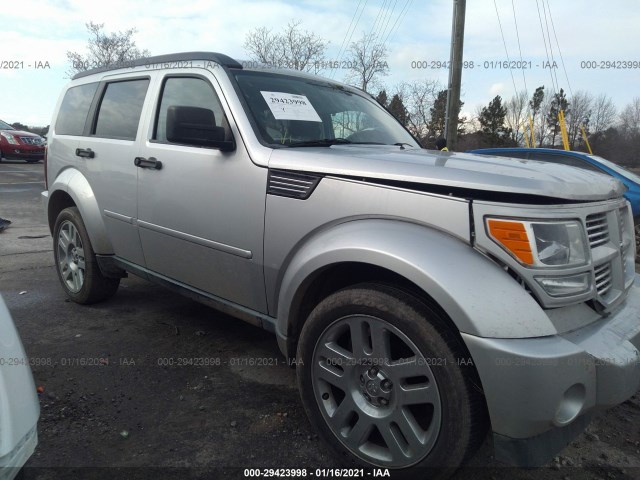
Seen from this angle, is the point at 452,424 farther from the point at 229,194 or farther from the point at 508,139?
the point at 508,139

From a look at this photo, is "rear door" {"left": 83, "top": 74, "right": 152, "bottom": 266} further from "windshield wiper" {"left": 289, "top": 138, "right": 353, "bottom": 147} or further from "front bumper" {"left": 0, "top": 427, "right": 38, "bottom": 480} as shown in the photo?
"front bumper" {"left": 0, "top": 427, "right": 38, "bottom": 480}

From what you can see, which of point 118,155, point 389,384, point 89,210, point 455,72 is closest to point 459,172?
point 389,384

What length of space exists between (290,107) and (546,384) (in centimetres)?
208

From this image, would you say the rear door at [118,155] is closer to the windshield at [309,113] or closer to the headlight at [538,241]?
the windshield at [309,113]

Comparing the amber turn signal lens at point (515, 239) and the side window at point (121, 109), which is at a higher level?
the side window at point (121, 109)

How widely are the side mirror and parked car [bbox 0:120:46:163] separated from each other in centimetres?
1816

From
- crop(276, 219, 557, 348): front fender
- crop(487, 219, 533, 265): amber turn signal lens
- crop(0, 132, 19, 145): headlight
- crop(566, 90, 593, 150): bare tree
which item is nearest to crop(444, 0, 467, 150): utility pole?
crop(276, 219, 557, 348): front fender

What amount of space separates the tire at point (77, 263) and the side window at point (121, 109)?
811mm

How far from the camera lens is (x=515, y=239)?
184 centimetres

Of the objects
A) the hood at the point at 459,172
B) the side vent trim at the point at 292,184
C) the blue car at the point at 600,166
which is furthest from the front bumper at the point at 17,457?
the blue car at the point at 600,166

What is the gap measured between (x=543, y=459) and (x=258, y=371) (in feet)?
6.24

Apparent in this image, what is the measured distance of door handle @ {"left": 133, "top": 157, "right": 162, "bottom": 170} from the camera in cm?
323

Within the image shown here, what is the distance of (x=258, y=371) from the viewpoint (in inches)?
130

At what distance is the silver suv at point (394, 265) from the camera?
1825mm
